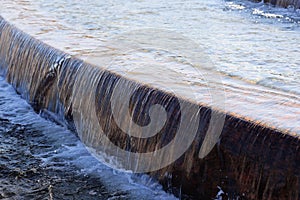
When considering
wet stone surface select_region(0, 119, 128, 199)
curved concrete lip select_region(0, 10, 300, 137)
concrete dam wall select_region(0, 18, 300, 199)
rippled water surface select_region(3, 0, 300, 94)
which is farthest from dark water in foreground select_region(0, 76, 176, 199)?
rippled water surface select_region(3, 0, 300, 94)

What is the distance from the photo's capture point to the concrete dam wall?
9.70ft

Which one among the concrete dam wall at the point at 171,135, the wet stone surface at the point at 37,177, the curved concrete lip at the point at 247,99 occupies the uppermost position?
the curved concrete lip at the point at 247,99

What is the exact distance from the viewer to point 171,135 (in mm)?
3543

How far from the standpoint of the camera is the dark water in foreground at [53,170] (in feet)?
12.3

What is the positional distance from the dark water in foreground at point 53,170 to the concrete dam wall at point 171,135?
0.11 meters

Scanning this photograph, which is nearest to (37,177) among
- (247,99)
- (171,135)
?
(171,135)

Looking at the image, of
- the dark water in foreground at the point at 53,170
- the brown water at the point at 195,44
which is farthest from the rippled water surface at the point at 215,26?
the dark water in foreground at the point at 53,170

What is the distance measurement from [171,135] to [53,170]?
3.39 ft

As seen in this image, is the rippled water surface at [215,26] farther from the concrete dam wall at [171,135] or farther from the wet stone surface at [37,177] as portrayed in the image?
the wet stone surface at [37,177]

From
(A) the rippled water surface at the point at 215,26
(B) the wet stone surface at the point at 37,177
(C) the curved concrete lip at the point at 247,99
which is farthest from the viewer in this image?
(A) the rippled water surface at the point at 215,26

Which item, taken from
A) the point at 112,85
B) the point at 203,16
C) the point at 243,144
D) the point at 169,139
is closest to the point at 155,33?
the point at 203,16

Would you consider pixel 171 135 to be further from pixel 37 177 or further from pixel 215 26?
pixel 215 26

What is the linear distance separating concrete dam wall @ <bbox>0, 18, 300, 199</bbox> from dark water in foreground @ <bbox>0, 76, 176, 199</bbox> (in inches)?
4.2

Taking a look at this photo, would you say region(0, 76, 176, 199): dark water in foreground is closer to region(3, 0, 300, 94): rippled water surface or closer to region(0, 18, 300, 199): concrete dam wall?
region(0, 18, 300, 199): concrete dam wall
